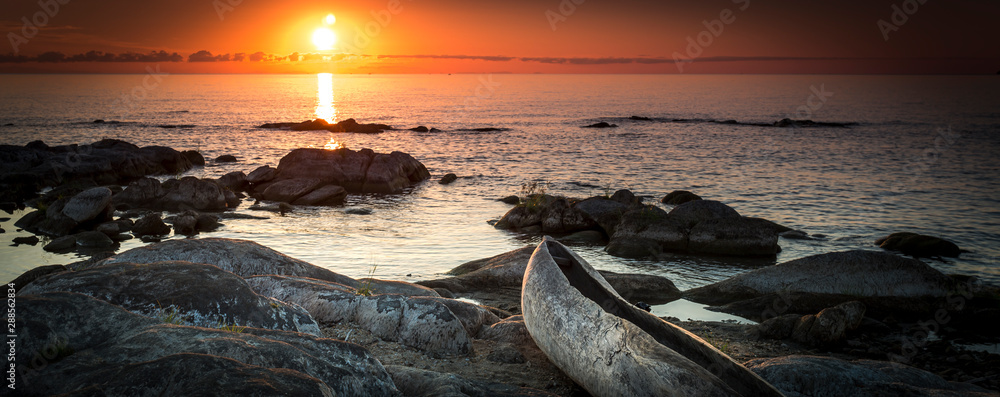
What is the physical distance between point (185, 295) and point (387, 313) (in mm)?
2820

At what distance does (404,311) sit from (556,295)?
258 centimetres

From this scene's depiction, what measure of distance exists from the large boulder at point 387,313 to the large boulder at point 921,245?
17.5 meters

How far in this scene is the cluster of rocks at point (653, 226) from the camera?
19453 millimetres

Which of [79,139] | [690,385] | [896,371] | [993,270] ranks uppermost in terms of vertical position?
[690,385]

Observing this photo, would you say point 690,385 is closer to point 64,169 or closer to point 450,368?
point 450,368

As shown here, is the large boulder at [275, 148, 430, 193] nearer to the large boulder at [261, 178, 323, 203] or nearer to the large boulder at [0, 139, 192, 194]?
the large boulder at [261, 178, 323, 203]

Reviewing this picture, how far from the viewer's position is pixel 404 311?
887 centimetres

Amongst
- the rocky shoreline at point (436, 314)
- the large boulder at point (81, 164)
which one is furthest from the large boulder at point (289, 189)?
the large boulder at point (81, 164)

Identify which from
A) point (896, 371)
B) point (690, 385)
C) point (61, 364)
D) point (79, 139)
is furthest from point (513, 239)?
point (79, 139)

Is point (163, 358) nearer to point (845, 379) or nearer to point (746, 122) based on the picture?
point (845, 379)

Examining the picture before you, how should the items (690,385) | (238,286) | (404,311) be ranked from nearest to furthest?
(690,385) → (238,286) → (404,311)

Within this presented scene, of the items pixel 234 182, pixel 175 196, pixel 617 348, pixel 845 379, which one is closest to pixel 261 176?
pixel 234 182

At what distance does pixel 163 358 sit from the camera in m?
4.51

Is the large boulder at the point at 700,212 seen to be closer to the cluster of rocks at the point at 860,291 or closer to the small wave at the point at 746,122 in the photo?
the cluster of rocks at the point at 860,291
